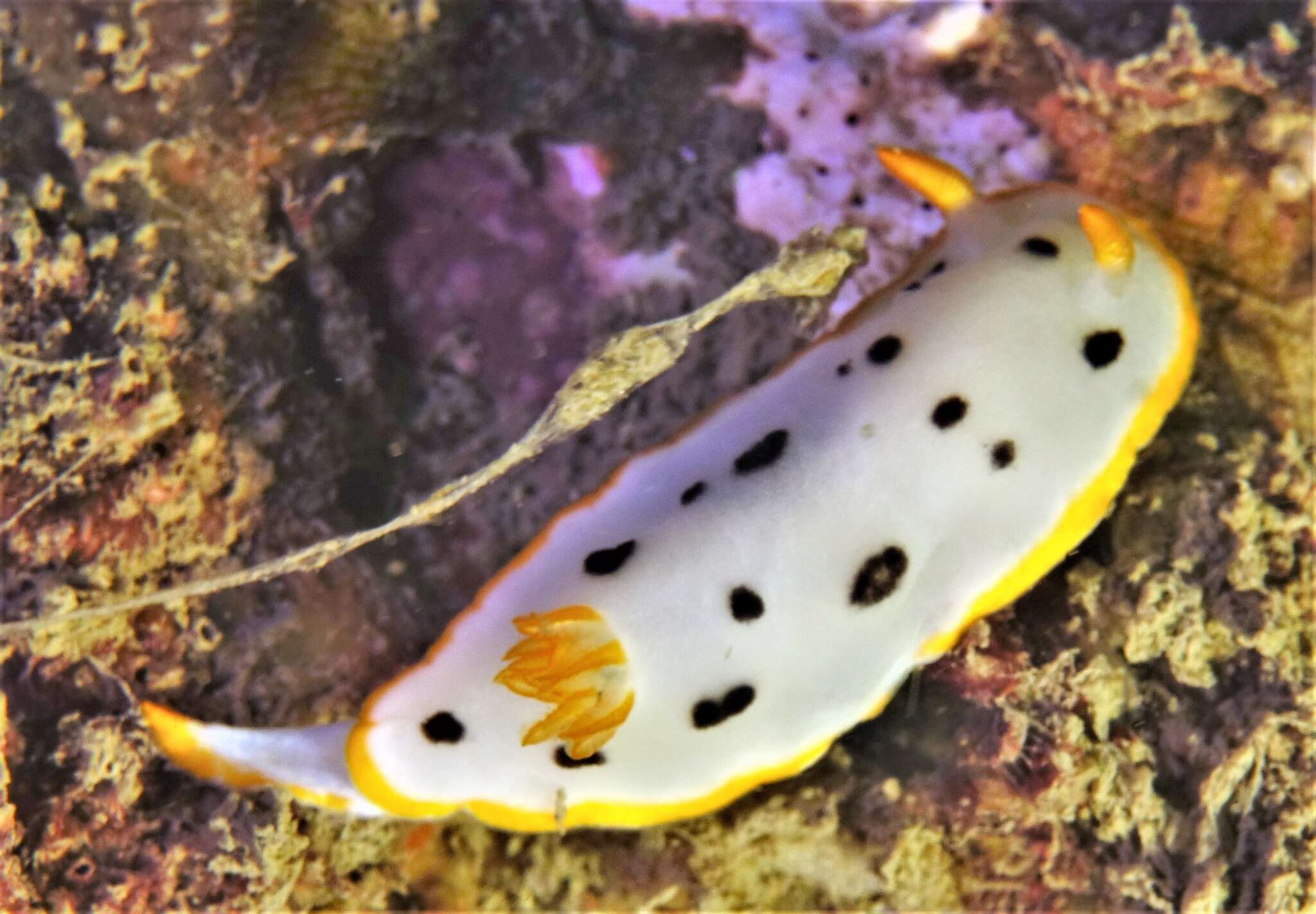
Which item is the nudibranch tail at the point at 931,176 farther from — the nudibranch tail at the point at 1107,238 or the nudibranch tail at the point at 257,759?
the nudibranch tail at the point at 257,759

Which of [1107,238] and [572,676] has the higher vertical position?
[1107,238]

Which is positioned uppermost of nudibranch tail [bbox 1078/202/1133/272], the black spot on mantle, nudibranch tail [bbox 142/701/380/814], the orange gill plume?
nudibranch tail [bbox 1078/202/1133/272]

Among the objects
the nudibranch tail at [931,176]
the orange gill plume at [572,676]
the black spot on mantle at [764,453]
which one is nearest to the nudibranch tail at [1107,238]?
the nudibranch tail at [931,176]

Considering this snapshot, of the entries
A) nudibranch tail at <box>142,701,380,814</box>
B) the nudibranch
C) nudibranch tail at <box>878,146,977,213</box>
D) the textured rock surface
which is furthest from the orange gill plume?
nudibranch tail at <box>878,146,977,213</box>

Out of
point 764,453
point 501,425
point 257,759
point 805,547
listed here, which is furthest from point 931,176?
point 257,759

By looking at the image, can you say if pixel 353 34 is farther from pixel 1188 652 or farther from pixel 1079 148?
pixel 1188 652

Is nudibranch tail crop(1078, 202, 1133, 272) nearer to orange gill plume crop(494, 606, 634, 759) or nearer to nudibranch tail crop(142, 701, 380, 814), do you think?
orange gill plume crop(494, 606, 634, 759)

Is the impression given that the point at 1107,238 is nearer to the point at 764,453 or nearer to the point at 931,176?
the point at 931,176

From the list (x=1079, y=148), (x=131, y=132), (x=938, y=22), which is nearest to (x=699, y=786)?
(x=1079, y=148)
